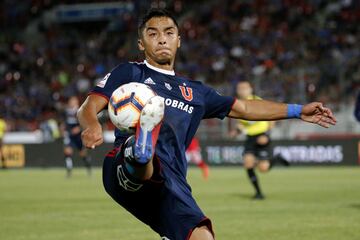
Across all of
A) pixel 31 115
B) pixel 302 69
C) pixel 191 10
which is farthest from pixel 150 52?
pixel 191 10

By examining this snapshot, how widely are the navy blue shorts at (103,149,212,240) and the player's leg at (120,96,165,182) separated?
407mm

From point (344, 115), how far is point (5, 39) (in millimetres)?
20055

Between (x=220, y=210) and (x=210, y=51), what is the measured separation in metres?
21.9

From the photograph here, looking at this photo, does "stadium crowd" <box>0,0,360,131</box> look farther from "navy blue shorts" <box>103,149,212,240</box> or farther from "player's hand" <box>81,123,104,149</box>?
"player's hand" <box>81,123,104,149</box>

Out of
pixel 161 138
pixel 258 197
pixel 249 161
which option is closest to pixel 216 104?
pixel 161 138

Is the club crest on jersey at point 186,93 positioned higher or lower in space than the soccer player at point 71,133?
higher

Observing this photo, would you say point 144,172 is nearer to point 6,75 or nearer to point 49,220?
point 49,220

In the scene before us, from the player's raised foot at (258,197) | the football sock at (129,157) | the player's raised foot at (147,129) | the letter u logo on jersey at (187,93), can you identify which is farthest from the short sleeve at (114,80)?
the player's raised foot at (258,197)

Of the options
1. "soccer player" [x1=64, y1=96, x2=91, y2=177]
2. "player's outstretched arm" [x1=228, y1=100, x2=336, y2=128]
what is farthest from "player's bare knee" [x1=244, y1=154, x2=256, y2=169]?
"player's outstretched arm" [x1=228, y1=100, x2=336, y2=128]

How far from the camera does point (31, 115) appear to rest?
118 feet

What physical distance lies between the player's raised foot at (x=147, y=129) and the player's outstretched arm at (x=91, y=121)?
314 millimetres

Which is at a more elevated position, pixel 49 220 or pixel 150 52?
pixel 150 52

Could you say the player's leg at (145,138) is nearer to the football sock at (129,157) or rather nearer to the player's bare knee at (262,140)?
the football sock at (129,157)

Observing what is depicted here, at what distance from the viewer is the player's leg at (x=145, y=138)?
5105 mm
